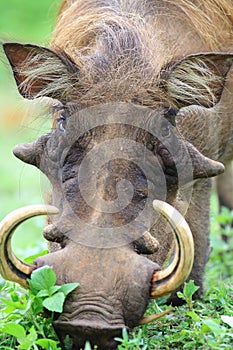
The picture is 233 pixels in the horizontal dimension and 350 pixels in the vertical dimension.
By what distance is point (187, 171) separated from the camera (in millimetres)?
3738

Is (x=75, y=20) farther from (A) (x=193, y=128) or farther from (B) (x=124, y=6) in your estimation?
(A) (x=193, y=128)

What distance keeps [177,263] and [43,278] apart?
49 centimetres

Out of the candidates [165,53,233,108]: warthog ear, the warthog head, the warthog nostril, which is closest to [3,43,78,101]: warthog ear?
the warthog head

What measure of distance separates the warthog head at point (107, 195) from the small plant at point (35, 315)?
0.05 metres

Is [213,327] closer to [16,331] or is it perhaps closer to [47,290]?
[47,290]

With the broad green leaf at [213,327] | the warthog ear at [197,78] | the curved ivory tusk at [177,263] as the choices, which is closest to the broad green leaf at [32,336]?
the curved ivory tusk at [177,263]

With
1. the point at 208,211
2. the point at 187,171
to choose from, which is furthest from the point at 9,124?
the point at 187,171

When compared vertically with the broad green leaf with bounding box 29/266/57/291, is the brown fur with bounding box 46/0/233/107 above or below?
above

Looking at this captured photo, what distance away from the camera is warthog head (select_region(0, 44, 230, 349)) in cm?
302

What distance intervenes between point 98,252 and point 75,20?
185 cm

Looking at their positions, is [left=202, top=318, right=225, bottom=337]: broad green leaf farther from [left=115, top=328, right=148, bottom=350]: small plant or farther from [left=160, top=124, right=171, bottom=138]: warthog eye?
[left=160, top=124, right=171, bottom=138]: warthog eye

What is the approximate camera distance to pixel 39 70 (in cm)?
384

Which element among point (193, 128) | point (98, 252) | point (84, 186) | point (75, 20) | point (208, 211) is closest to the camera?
point (98, 252)

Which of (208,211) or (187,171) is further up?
(187,171)
